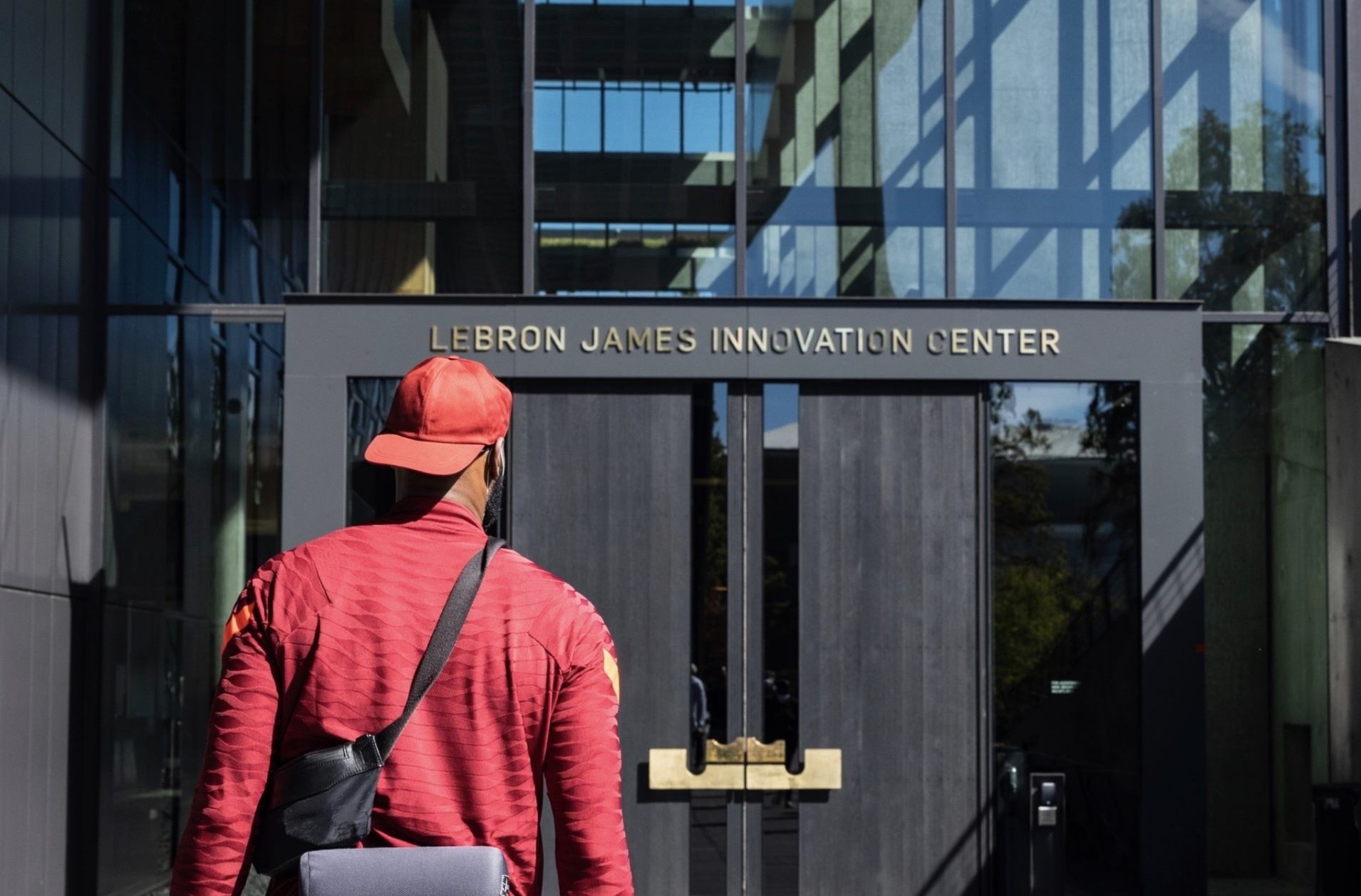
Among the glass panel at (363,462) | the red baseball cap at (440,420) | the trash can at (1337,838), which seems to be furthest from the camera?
the glass panel at (363,462)

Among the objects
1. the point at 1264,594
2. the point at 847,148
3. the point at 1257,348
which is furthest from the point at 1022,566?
the point at 847,148

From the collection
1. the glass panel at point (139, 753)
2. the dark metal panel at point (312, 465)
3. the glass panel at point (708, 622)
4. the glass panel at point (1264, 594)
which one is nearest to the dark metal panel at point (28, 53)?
the dark metal panel at point (312, 465)

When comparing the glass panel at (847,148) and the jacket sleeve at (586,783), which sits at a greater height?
the glass panel at (847,148)

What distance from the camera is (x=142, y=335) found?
10711 mm

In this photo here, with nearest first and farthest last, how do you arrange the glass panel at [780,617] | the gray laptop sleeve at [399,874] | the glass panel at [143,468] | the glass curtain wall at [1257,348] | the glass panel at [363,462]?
the gray laptop sleeve at [399,874] → the glass panel at [780,617] → the glass panel at [363,462] → the glass curtain wall at [1257,348] → the glass panel at [143,468]

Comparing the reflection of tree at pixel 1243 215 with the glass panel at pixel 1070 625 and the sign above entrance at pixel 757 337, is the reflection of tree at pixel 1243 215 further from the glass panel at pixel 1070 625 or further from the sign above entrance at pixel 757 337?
the glass panel at pixel 1070 625

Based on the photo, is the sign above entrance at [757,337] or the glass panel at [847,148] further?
the glass panel at [847,148]

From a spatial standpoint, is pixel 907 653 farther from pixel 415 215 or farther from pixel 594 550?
pixel 415 215

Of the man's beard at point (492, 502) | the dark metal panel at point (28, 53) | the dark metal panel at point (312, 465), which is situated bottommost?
the man's beard at point (492, 502)

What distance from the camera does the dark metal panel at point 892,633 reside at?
993 centimetres

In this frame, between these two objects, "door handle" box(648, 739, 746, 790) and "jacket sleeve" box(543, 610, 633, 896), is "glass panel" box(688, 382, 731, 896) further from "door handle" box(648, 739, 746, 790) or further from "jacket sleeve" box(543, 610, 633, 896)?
"jacket sleeve" box(543, 610, 633, 896)

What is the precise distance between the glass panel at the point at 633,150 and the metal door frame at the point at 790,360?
0.26m

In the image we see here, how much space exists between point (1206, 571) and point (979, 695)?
5.00 ft

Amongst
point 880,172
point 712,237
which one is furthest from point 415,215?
point 880,172
